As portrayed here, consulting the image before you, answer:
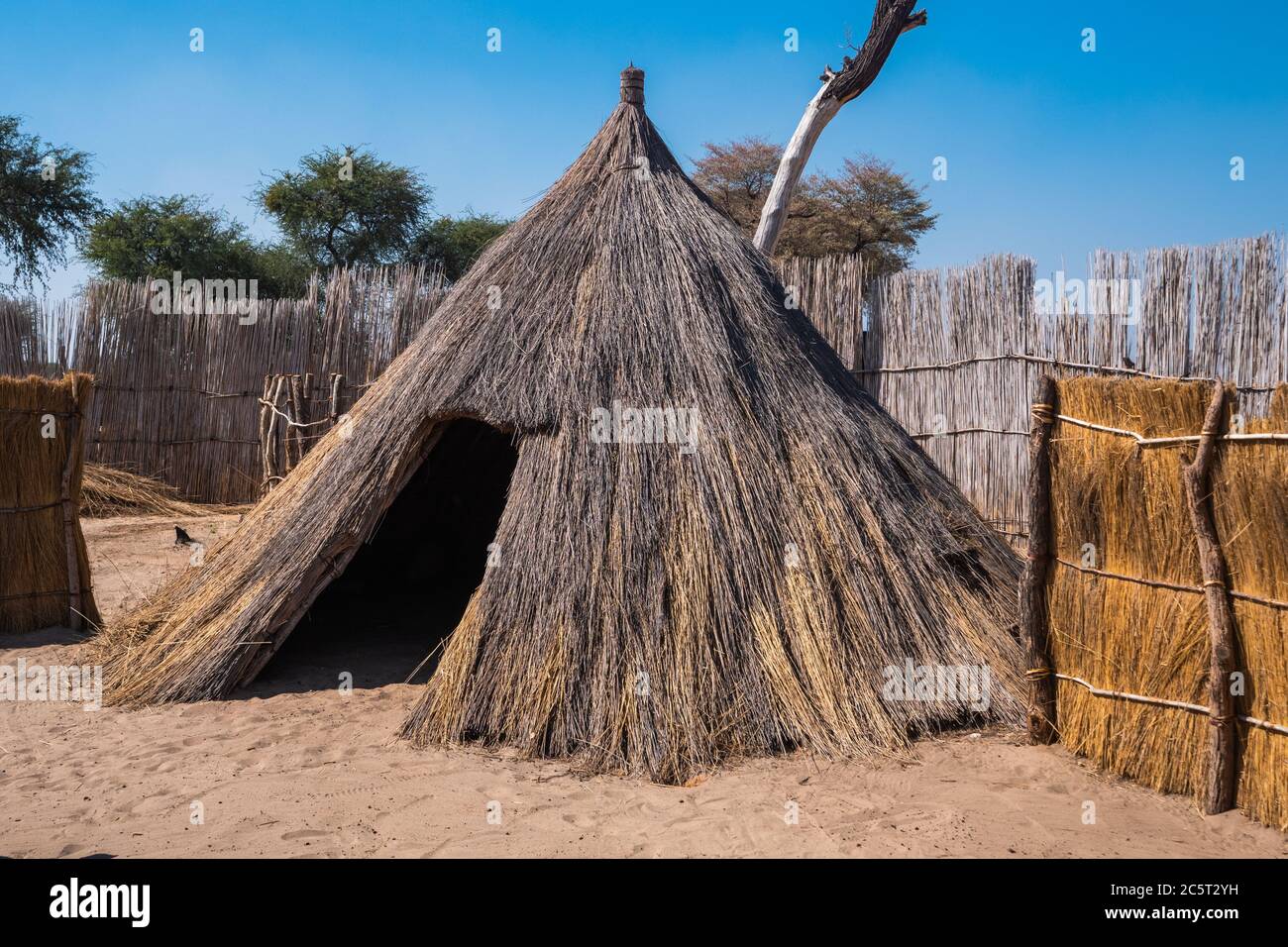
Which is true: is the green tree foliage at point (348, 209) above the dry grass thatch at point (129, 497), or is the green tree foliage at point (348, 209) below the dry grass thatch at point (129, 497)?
above

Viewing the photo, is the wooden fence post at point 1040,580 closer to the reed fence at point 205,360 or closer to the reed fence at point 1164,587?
the reed fence at point 1164,587

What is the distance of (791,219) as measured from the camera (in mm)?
23375

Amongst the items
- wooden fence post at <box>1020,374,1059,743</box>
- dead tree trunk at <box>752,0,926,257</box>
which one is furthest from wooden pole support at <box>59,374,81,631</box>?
dead tree trunk at <box>752,0,926,257</box>

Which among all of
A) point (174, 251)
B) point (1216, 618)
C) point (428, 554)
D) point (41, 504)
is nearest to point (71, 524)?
point (41, 504)

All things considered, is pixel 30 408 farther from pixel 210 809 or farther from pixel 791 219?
pixel 791 219

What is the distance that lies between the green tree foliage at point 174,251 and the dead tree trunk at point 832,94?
1460cm

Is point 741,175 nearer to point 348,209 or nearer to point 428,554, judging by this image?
point 348,209

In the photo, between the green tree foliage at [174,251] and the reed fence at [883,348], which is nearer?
the reed fence at [883,348]

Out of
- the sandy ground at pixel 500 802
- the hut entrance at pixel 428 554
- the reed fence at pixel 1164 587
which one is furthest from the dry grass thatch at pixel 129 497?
the reed fence at pixel 1164 587

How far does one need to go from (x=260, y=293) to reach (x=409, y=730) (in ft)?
66.5

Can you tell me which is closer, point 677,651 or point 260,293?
point 677,651

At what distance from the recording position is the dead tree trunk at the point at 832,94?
1119cm

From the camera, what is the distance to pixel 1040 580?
4.81 metres
